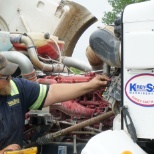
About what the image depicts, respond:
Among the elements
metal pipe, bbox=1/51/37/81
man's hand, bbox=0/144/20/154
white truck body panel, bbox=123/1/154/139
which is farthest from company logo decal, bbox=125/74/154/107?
metal pipe, bbox=1/51/37/81

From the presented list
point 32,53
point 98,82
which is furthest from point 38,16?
point 98,82

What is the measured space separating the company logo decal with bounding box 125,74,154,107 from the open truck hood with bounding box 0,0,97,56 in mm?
3555

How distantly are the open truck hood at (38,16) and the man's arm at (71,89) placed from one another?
249 centimetres

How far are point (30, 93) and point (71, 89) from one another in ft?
1.06

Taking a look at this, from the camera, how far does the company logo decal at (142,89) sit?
2.77 meters

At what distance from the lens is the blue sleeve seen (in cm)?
381

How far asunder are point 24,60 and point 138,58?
5.70 ft

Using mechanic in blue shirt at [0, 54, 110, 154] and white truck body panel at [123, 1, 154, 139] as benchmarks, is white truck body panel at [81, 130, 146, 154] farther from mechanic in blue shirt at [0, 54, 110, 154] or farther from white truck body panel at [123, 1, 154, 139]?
mechanic in blue shirt at [0, 54, 110, 154]

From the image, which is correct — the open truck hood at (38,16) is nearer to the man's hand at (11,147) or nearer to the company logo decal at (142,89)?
the man's hand at (11,147)

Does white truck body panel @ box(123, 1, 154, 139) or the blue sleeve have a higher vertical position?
white truck body panel @ box(123, 1, 154, 139)

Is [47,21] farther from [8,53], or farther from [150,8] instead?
[150,8]

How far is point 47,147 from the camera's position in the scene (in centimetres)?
405

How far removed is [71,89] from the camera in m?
3.77

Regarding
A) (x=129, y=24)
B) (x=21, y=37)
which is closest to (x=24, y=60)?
(x=21, y=37)
